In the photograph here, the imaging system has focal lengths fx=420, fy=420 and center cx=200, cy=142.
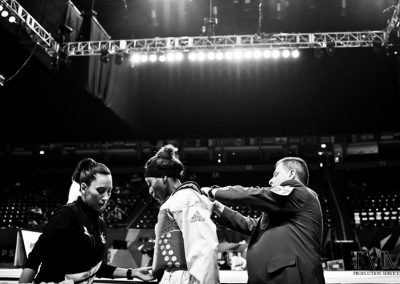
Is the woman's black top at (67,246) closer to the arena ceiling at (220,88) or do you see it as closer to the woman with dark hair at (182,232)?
the woman with dark hair at (182,232)

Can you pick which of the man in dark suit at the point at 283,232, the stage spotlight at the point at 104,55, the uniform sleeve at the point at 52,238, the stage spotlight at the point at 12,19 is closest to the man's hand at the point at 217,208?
the man in dark suit at the point at 283,232

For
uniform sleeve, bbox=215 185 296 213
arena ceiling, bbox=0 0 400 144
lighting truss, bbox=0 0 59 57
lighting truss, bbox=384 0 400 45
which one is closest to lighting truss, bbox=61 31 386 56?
lighting truss, bbox=0 0 59 57

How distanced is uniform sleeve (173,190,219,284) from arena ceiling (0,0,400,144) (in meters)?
7.72

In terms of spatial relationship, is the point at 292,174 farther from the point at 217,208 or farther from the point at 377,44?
the point at 377,44

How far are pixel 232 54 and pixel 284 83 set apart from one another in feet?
15.6

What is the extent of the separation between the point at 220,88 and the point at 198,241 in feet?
42.6

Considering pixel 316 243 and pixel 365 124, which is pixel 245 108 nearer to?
pixel 365 124

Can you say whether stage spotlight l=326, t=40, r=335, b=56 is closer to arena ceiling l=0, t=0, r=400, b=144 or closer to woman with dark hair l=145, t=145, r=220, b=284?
arena ceiling l=0, t=0, r=400, b=144

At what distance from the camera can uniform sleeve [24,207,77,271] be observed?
6.40 ft

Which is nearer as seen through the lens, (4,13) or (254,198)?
(254,198)

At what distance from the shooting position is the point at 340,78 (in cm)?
1406

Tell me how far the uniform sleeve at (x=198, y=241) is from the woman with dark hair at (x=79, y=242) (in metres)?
0.50

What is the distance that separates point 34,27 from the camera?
844 cm

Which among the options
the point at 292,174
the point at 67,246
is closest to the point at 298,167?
the point at 292,174
